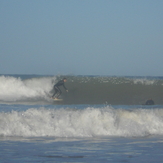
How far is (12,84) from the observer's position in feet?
85.9

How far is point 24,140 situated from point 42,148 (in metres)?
1.29

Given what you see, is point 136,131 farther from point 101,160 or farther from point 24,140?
point 101,160

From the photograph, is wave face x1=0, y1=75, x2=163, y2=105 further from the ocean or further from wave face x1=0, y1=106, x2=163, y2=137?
the ocean

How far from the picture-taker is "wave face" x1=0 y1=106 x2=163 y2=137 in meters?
10.5

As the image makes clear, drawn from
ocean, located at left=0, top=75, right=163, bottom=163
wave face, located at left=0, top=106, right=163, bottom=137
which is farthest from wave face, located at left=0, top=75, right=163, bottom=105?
ocean, located at left=0, top=75, right=163, bottom=163

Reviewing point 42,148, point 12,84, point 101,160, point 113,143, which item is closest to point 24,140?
point 42,148

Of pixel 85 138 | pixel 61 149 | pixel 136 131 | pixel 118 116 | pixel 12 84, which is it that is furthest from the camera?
pixel 12 84

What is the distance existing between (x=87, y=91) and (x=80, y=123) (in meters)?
12.6

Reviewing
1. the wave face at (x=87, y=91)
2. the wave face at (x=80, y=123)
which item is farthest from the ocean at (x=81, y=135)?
the wave face at (x=87, y=91)

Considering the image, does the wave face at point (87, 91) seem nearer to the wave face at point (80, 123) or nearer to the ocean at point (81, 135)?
the wave face at point (80, 123)

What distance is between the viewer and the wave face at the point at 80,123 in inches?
412

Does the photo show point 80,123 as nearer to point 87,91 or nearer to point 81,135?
point 81,135

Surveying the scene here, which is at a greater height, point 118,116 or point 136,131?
point 118,116

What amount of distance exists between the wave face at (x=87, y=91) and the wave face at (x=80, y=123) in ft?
26.5
